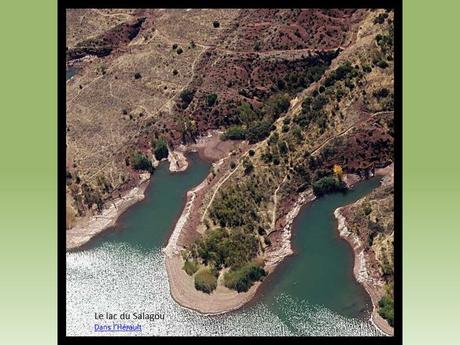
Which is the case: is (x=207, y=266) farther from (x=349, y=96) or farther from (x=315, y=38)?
(x=315, y=38)

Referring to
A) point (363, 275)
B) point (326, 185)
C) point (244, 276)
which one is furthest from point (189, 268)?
point (363, 275)

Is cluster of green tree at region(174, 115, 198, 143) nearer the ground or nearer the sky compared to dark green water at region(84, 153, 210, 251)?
nearer the sky

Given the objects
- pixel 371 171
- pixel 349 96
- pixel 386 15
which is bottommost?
pixel 371 171

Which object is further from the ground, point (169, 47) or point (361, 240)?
point (169, 47)

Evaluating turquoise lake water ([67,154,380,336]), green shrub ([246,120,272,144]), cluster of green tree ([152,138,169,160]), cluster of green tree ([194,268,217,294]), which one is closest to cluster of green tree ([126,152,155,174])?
cluster of green tree ([152,138,169,160])

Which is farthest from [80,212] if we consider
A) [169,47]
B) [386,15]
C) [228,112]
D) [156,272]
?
[386,15]

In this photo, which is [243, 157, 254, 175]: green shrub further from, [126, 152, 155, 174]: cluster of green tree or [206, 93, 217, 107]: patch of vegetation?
[126, 152, 155, 174]: cluster of green tree
